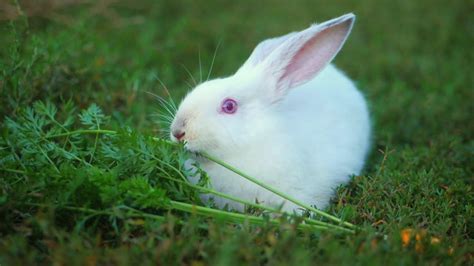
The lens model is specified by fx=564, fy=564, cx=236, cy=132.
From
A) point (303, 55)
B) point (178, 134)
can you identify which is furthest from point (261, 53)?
point (178, 134)

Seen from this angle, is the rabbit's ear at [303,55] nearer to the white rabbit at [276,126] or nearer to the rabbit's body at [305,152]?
the white rabbit at [276,126]

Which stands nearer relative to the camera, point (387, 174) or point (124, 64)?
point (387, 174)

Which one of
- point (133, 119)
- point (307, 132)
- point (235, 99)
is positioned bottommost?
point (133, 119)

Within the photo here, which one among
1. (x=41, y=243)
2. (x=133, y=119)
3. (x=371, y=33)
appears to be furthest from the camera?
(x=371, y=33)

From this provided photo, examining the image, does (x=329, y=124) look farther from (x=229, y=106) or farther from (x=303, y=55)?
(x=229, y=106)

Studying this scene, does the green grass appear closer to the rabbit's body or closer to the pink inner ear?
the rabbit's body

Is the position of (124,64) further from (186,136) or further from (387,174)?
(387,174)

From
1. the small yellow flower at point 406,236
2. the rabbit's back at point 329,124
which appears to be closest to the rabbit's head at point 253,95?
the rabbit's back at point 329,124

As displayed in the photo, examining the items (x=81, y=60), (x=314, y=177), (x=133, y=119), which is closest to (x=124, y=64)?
(x=81, y=60)
